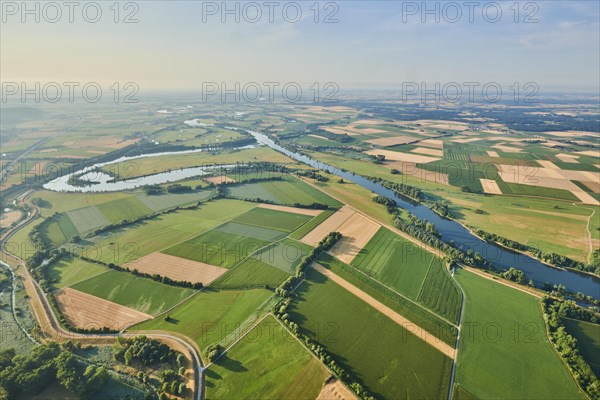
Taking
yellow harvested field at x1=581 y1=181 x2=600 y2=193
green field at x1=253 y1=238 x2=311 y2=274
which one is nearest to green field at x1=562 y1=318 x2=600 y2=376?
green field at x1=253 y1=238 x2=311 y2=274

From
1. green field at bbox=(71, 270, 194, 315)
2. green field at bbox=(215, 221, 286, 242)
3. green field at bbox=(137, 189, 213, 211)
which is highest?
green field at bbox=(137, 189, 213, 211)

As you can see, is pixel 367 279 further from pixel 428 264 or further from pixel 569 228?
pixel 569 228

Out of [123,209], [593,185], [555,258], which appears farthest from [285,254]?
[593,185]

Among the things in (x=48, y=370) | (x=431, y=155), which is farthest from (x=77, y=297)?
(x=431, y=155)

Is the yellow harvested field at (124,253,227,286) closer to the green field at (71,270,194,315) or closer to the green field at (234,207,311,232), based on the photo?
the green field at (71,270,194,315)

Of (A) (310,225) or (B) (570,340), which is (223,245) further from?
(B) (570,340)

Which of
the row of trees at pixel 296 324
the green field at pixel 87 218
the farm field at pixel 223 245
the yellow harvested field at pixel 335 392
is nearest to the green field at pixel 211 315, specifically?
the row of trees at pixel 296 324
